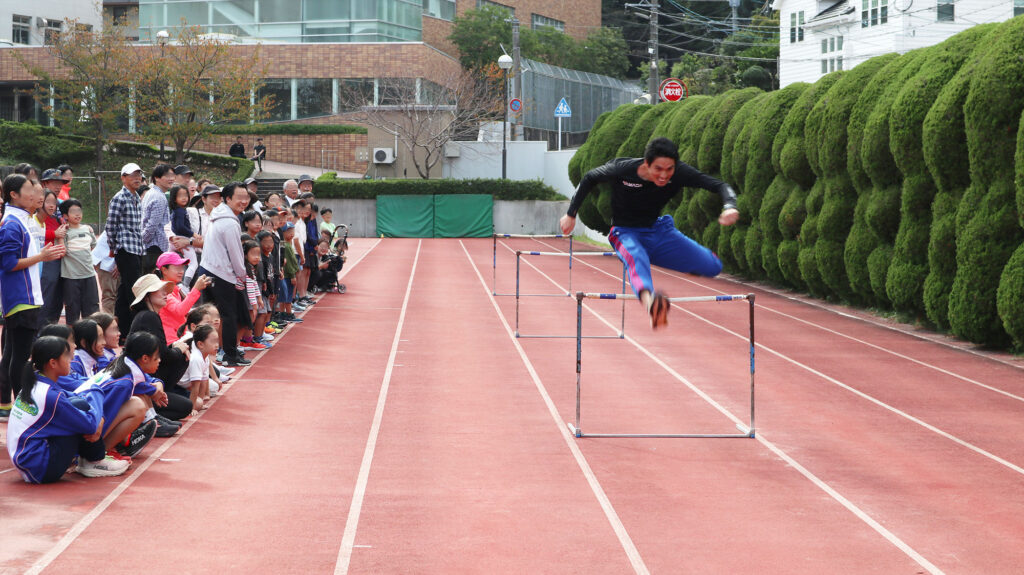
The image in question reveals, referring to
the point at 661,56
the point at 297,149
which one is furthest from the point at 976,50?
the point at 661,56

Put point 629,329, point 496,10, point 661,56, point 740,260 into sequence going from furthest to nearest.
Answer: point 661,56, point 496,10, point 740,260, point 629,329

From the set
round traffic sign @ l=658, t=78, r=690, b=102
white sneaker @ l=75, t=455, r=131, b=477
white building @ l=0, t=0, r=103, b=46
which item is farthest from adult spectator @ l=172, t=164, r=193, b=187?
white building @ l=0, t=0, r=103, b=46

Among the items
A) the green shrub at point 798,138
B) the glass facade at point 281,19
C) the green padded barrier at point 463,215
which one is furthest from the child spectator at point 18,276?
the glass facade at point 281,19

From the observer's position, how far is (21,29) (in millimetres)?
52312

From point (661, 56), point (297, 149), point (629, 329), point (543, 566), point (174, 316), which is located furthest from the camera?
point (661, 56)

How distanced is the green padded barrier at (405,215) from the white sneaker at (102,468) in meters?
31.7

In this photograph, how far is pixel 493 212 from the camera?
3950 centimetres

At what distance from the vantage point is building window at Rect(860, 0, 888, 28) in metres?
38.8

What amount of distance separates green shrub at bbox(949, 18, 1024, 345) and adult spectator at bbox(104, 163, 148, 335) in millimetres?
9737

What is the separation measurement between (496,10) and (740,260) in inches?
1441

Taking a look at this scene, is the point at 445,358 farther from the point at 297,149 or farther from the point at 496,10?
the point at 496,10

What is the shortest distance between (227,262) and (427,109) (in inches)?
1346

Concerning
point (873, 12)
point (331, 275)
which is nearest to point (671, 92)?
point (331, 275)

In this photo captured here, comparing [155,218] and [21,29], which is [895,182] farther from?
[21,29]
